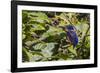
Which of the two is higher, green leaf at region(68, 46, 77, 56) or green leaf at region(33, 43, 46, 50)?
green leaf at region(33, 43, 46, 50)

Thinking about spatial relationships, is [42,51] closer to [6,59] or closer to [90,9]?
[6,59]

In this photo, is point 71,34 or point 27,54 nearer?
point 27,54

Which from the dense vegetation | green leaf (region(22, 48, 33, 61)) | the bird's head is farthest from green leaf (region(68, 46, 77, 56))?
green leaf (region(22, 48, 33, 61))

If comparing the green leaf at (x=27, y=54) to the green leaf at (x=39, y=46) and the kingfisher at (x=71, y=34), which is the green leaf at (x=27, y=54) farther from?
the kingfisher at (x=71, y=34)

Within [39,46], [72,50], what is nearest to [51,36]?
[39,46]

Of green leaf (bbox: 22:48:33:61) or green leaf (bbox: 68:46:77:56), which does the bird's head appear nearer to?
green leaf (bbox: 68:46:77:56)

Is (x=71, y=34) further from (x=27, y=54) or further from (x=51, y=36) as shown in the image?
(x=27, y=54)

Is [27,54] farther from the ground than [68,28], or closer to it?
closer to it
